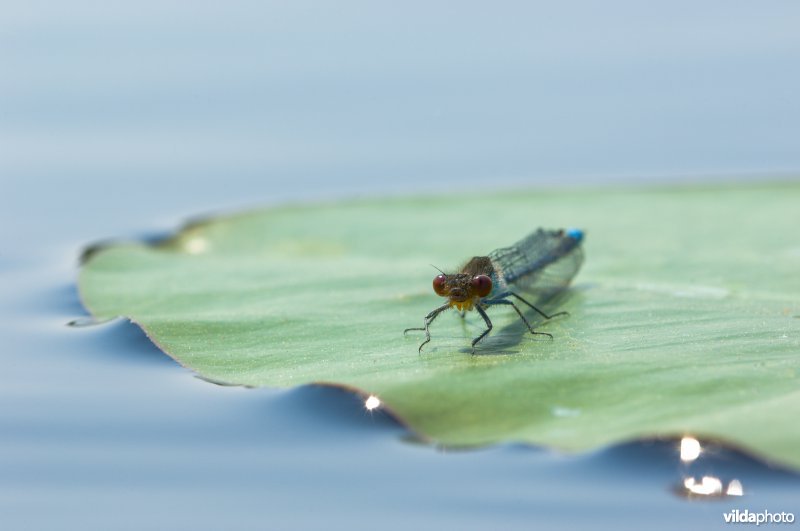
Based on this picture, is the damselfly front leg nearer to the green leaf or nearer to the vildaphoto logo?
the green leaf

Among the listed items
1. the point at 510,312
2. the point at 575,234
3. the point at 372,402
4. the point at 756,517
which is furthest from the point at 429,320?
the point at 756,517

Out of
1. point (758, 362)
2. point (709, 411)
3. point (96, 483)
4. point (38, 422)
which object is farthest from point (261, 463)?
point (758, 362)

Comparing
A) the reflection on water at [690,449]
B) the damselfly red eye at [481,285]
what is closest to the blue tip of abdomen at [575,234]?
the damselfly red eye at [481,285]

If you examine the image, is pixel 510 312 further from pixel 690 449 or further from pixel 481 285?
pixel 690 449

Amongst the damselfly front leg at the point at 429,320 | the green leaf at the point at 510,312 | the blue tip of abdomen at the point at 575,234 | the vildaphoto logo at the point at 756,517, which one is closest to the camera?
the vildaphoto logo at the point at 756,517

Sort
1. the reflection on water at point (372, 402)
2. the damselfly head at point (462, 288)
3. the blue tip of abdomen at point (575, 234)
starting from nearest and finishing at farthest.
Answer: the reflection on water at point (372, 402) → the damselfly head at point (462, 288) → the blue tip of abdomen at point (575, 234)

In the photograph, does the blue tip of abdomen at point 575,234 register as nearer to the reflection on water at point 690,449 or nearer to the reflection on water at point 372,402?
the reflection on water at point 372,402

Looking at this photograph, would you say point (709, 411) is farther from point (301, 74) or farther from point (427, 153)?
point (301, 74)
